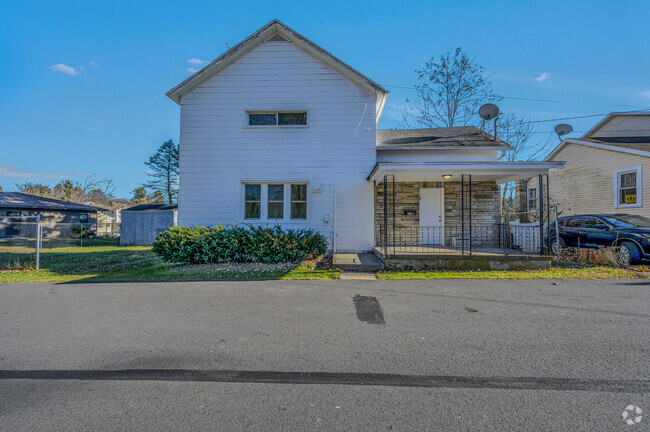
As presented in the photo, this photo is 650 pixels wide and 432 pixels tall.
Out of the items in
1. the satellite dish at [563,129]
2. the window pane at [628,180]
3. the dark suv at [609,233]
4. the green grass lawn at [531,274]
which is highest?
the satellite dish at [563,129]

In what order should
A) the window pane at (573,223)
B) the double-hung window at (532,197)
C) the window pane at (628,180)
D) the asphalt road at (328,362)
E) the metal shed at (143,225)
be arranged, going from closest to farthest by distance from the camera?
the asphalt road at (328,362) < the window pane at (573,223) < the window pane at (628,180) < the double-hung window at (532,197) < the metal shed at (143,225)

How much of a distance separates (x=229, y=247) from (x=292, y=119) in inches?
204

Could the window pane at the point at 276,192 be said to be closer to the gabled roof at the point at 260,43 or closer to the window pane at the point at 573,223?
the gabled roof at the point at 260,43

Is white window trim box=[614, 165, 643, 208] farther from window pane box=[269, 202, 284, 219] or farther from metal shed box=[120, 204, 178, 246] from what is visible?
metal shed box=[120, 204, 178, 246]

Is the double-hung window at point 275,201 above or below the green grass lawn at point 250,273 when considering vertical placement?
above

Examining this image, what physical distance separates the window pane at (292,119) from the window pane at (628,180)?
13.4 metres

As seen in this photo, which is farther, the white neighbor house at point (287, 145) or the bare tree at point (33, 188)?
the bare tree at point (33, 188)

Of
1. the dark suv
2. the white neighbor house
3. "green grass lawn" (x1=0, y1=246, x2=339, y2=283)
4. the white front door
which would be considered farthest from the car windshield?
"green grass lawn" (x1=0, y1=246, x2=339, y2=283)

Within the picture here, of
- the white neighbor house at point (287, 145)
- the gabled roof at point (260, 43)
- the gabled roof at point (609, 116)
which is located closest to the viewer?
the gabled roof at point (260, 43)

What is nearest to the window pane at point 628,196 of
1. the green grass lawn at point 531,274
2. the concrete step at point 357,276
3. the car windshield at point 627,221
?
the car windshield at point 627,221

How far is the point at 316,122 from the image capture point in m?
11.7

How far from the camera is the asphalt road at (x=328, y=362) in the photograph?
7.95 feet

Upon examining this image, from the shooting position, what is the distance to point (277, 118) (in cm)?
1192

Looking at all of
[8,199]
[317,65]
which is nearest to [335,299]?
[317,65]
